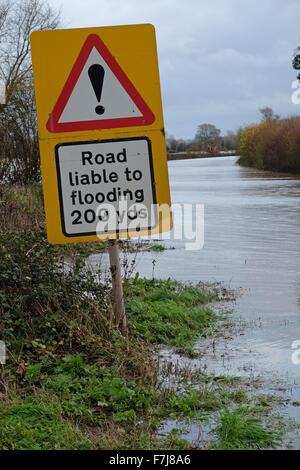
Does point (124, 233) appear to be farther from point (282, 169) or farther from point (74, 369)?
point (282, 169)

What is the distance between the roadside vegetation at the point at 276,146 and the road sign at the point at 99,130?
4116 centimetres

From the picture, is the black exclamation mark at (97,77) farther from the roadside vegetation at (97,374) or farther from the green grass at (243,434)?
the green grass at (243,434)

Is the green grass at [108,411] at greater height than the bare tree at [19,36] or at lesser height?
lesser

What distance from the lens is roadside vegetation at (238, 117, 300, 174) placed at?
46344 mm

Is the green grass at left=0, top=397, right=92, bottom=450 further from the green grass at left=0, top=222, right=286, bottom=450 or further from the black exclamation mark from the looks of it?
the black exclamation mark

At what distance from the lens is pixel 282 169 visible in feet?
164

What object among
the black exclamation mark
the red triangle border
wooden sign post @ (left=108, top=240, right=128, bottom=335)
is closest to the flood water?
wooden sign post @ (left=108, top=240, right=128, bottom=335)

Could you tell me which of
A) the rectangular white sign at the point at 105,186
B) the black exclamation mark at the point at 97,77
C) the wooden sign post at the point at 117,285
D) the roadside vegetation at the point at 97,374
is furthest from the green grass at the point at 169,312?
the black exclamation mark at the point at 97,77

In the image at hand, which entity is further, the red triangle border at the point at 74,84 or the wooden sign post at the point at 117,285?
the wooden sign post at the point at 117,285

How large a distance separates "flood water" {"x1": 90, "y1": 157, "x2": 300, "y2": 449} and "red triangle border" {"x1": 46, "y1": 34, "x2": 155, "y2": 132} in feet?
6.93

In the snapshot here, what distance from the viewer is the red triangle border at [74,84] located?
4938 mm

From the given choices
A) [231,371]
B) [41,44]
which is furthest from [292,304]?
[41,44]

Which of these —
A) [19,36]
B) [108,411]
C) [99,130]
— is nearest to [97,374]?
[108,411]

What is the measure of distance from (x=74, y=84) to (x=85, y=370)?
6.68 ft
